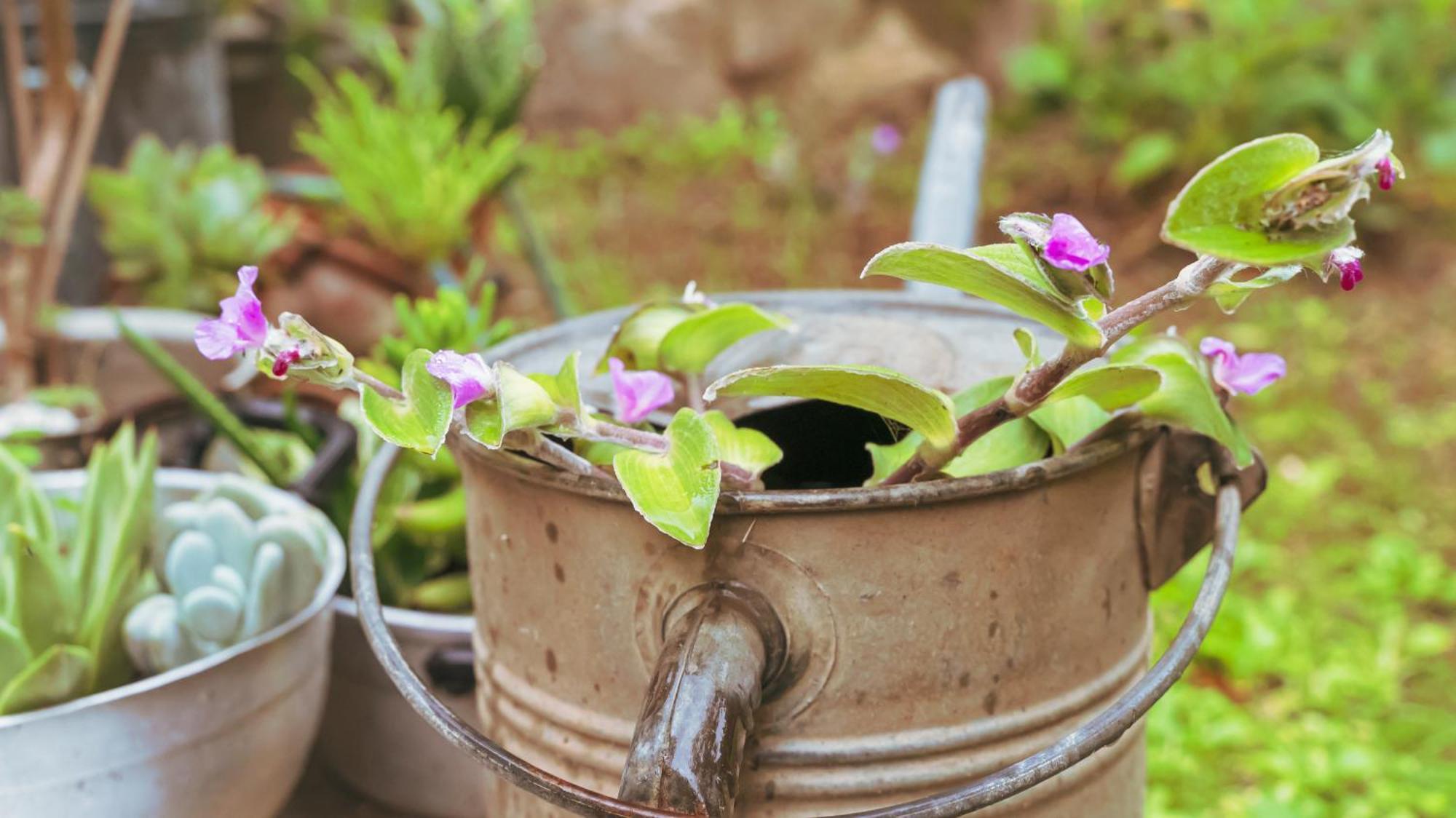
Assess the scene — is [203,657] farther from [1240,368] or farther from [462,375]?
[1240,368]

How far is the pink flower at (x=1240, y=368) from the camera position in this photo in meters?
0.62

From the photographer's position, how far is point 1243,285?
486 millimetres

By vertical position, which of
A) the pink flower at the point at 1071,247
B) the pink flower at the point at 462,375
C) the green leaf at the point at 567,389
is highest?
the pink flower at the point at 1071,247

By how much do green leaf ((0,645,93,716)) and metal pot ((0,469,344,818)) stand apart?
2 centimetres

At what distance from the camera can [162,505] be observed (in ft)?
3.16

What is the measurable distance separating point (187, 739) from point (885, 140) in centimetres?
305

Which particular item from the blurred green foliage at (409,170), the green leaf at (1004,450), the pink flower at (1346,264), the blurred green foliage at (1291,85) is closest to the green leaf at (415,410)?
the green leaf at (1004,450)

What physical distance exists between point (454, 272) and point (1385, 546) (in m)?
1.49

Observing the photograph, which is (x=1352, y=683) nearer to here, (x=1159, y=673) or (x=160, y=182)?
(x=1159, y=673)

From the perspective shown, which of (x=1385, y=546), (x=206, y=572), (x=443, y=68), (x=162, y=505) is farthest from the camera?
(x=443, y=68)

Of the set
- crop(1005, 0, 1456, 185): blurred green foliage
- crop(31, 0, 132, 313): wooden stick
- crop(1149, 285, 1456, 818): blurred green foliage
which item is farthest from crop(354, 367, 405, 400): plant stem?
crop(1005, 0, 1456, 185): blurred green foliage

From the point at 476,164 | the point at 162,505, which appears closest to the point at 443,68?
the point at 476,164

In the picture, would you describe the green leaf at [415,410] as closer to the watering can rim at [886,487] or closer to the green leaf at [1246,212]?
the watering can rim at [886,487]

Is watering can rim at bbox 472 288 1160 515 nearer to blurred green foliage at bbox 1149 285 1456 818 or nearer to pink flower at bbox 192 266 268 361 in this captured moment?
pink flower at bbox 192 266 268 361
